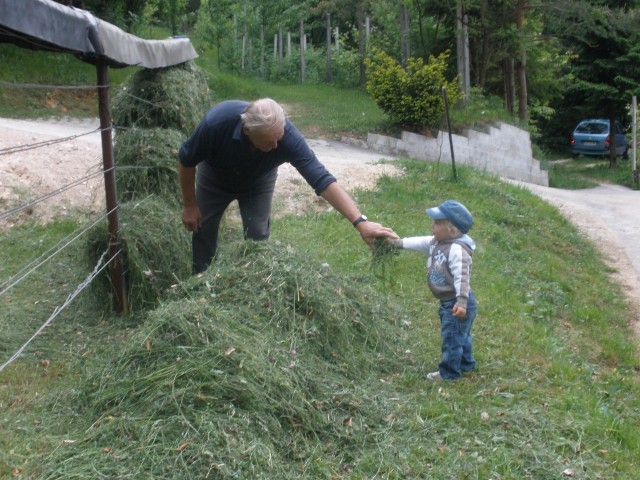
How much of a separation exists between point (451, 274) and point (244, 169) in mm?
1473

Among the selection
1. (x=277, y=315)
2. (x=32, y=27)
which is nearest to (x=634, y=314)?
(x=277, y=315)

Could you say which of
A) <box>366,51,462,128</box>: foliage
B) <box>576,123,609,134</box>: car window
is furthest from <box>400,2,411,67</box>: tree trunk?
<box>576,123,609,134</box>: car window

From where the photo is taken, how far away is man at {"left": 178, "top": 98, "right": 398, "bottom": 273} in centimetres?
457

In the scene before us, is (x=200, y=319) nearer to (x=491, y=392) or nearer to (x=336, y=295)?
(x=336, y=295)

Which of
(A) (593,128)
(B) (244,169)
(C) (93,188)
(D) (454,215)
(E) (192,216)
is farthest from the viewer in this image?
(A) (593,128)

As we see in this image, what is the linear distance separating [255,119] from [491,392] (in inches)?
85.4

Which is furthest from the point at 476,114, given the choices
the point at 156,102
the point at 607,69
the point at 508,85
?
the point at 156,102

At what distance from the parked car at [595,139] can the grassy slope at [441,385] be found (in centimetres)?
2079

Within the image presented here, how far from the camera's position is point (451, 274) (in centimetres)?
475

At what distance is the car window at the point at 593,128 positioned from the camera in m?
29.3

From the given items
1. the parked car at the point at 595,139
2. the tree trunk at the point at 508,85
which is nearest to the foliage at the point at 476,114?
the tree trunk at the point at 508,85

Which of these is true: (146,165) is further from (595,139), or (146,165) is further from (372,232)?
(595,139)

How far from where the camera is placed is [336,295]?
16.1ft

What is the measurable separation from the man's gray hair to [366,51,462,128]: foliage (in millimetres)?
11731
